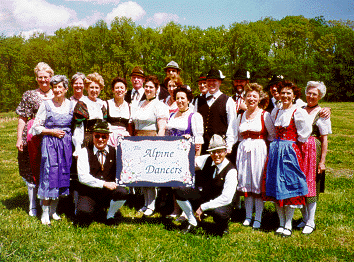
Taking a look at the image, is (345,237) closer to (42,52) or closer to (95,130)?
(95,130)

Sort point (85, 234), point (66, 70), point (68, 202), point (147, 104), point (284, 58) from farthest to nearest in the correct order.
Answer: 1. point (284, 58)
2. point (66, 70)
3. point (68, 202)
4. point (147, 104)
5. point (85, 234)

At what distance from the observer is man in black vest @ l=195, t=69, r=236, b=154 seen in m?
5.32

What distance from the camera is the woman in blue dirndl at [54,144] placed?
4.89 m

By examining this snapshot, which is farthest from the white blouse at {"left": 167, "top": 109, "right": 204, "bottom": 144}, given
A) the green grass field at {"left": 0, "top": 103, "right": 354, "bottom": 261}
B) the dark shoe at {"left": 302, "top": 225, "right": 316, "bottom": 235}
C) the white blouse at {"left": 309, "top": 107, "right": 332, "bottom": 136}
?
the dark shoe at {"left": 302, "top": 225, "right": 316, "bottom": 235}

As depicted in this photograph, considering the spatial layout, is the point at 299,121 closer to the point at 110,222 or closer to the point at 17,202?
the point at 110,222

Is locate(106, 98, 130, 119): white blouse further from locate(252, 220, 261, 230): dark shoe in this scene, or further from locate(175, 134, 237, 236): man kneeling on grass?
locate(252, 220, 261, 230): dark shoe

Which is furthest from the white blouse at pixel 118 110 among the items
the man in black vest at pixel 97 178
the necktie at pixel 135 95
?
the necktie at pixel 135 95

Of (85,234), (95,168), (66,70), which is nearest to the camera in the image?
(85,234)

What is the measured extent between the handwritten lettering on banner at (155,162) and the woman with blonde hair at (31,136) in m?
1.59

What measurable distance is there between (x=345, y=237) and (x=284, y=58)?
33.9 m

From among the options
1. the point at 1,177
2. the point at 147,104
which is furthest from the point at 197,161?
the point at 1,177

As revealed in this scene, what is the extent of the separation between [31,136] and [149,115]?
2.17 m

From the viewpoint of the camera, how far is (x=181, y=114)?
5.22 metres

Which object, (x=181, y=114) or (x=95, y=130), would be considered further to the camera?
(x=181, y=114)
